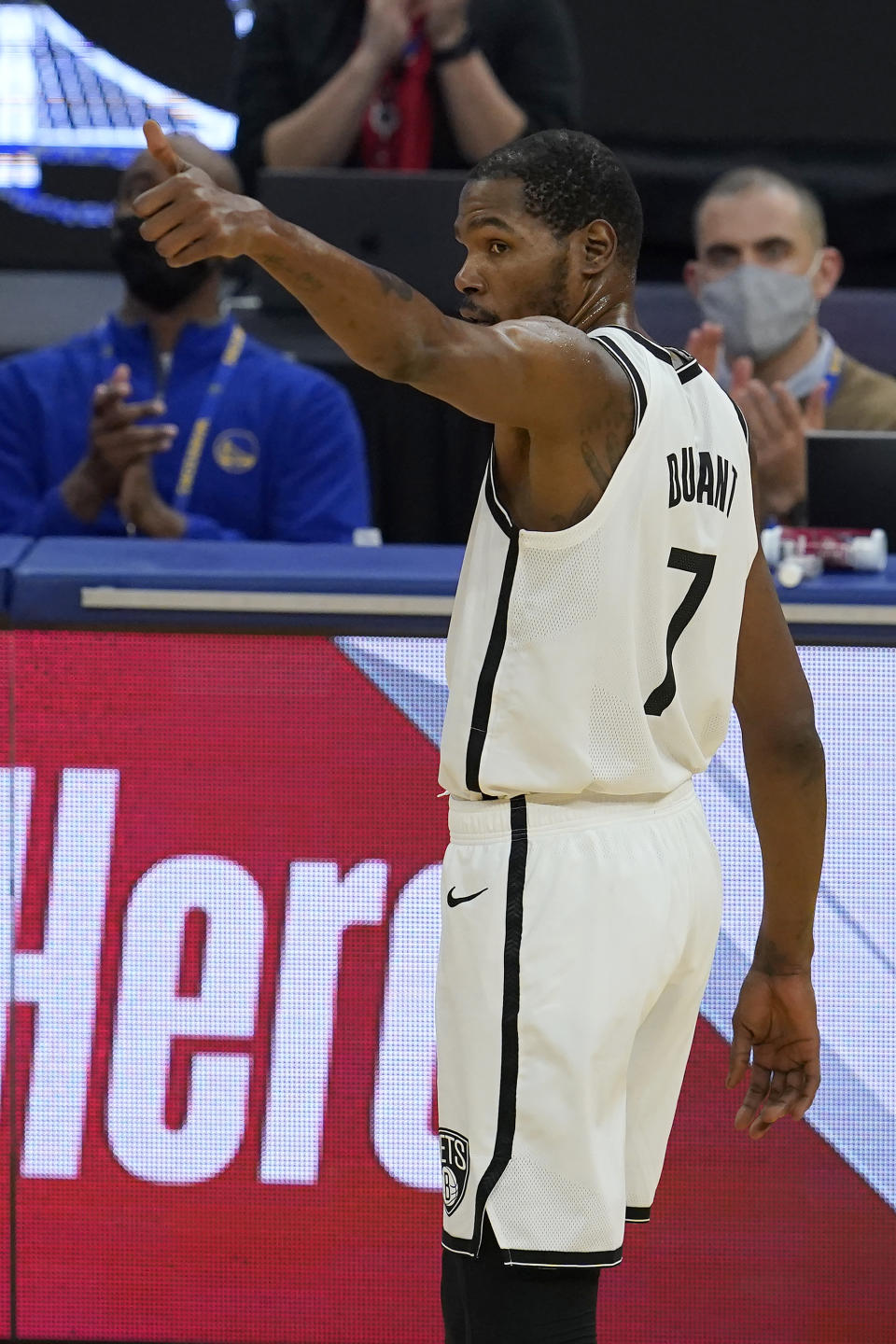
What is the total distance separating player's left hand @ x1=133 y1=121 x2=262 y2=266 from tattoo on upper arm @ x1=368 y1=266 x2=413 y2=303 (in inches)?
5.6

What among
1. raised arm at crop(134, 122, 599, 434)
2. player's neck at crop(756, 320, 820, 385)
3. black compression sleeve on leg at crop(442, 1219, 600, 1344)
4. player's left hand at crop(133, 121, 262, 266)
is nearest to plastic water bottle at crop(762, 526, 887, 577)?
raised arm at crop(134, 122, 599, 434)

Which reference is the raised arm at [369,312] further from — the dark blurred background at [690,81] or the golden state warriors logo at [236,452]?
the dark blurred background at [690,81]

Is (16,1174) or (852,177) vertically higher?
(852,177)

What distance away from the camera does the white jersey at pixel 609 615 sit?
1956mm

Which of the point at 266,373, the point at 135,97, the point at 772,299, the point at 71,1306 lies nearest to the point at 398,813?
the point at 71,1306

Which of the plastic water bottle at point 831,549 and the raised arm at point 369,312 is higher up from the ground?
the raised arm at point 369,312

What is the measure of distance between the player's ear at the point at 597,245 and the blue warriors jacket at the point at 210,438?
2.15m

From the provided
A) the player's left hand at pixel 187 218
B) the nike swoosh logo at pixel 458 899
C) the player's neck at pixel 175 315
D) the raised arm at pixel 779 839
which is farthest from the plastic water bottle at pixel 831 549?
the player's neck at pixel 175 315

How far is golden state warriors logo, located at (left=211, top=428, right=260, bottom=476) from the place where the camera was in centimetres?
432

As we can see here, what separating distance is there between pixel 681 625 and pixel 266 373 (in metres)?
2.57

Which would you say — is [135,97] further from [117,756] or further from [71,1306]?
[71,1306]

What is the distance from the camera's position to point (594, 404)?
1879 mm

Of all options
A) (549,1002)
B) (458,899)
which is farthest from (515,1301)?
(458,899)

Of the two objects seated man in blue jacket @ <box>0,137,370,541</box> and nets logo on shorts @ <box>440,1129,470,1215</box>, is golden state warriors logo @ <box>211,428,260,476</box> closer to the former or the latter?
seated man in blue jacket @ <box>0,137,370,541</box>
